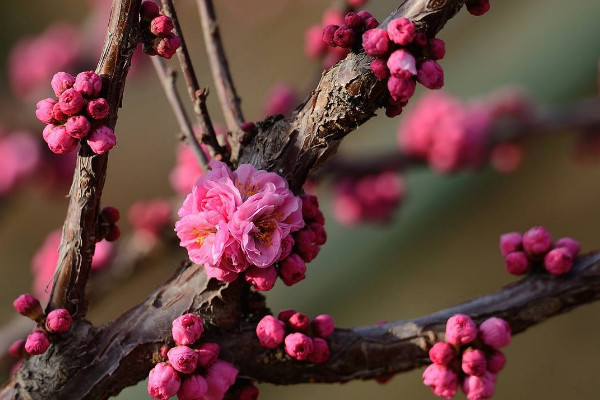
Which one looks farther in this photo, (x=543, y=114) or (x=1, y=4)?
(x=1, y=4)

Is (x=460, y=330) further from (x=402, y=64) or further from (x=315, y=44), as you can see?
(x=315, y=44)

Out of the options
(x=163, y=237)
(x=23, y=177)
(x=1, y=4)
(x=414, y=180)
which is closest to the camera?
(x=163, y=237)

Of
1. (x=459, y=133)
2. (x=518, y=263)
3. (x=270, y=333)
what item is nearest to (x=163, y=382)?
(x=270, y=333)

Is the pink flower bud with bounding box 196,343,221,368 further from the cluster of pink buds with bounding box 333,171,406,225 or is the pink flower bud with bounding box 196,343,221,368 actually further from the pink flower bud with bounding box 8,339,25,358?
the cluster of pink buds with bounding box 333,171,406,225

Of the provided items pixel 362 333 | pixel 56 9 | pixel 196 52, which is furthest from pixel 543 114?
pixel 56 9

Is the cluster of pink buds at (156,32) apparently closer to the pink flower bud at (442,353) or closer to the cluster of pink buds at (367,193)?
the pink flower bud at (442,353)

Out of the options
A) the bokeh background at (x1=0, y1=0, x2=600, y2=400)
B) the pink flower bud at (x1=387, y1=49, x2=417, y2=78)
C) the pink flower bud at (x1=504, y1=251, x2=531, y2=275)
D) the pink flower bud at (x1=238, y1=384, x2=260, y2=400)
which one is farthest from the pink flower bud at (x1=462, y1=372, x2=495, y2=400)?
the bokeh background at (x1=0, y1=0, x2=600, y2=400)

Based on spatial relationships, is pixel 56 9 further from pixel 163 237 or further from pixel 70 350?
pixel 70 350
